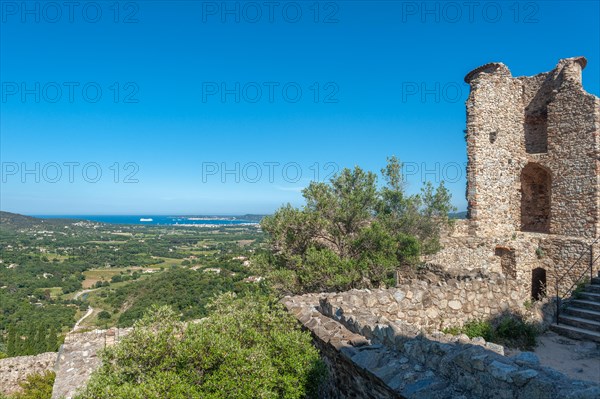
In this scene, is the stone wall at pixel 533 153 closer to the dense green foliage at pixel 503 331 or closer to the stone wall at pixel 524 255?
the stone wall at pixel 524 255

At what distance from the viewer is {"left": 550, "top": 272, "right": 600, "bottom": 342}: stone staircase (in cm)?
819

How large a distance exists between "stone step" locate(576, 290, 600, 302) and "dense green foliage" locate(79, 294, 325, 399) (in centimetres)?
862

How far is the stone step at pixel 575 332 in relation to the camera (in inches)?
314

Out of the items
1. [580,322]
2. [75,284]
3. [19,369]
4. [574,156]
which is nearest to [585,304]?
[580,322]

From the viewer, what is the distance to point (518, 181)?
16.0 m

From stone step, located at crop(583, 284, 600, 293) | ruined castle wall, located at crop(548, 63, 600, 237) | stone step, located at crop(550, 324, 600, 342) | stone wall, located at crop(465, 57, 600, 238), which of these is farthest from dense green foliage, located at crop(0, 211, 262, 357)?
ruined castle wall, located at crop(548, 63, 600, 237)

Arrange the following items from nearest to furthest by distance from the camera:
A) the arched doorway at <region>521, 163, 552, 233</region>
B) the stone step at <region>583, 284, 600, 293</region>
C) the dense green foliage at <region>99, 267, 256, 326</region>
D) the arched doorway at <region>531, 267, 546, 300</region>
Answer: the stone step at <region>583, 284, 600, 293</region>, the arched doorway at <region>531, 267, 546, 300</region>, the arched doorway at <region>521, 163, 552, 233</region>, the dense green foliage at <region>99, 267, 256, 326</region>

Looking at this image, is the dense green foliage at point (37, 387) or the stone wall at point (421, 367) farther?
the dense green foliage at point (37, 387)

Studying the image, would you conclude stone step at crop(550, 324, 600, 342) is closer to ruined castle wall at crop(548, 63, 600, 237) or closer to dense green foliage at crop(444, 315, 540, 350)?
dense green foliage at crop(444, 315, 540, 350)

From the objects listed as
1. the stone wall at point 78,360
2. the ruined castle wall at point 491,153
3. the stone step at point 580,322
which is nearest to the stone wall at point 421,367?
the stone wall at point 78,360

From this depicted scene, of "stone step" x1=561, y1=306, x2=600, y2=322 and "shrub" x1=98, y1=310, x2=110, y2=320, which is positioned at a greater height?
"stone step" x1=561, y1=306, x2=600, y2=322

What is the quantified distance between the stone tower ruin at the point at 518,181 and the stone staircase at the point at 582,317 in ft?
15.1

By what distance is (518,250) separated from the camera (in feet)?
49.7

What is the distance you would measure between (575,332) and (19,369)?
15.4 meters
